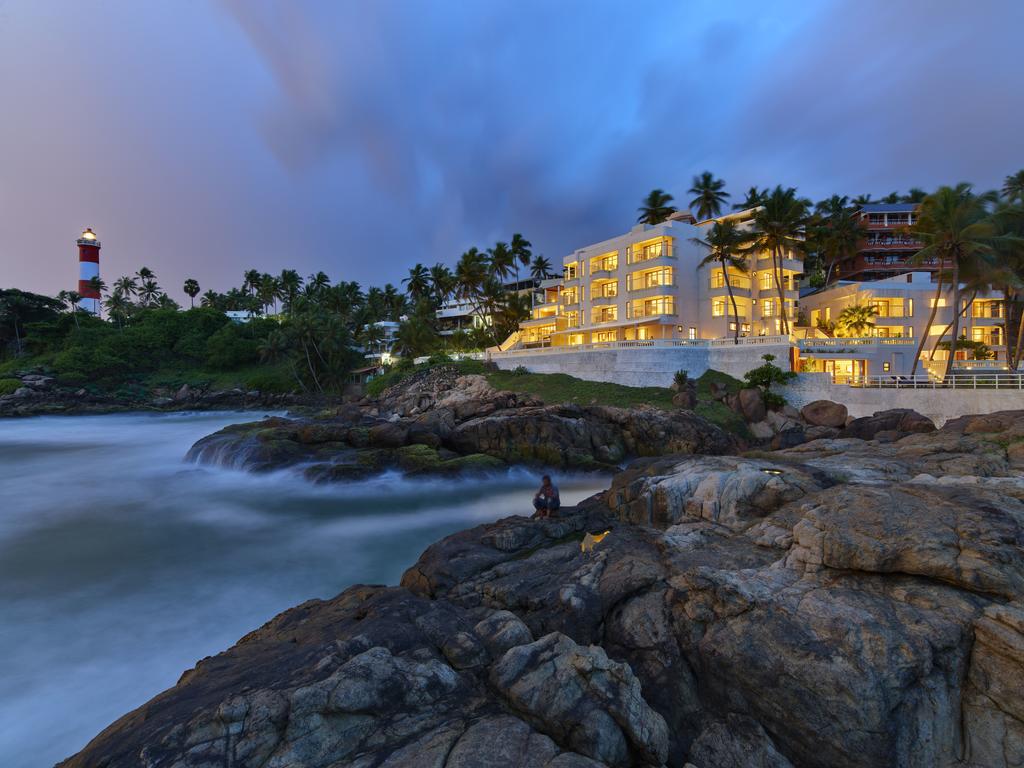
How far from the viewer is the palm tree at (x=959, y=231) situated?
32031 millimetres

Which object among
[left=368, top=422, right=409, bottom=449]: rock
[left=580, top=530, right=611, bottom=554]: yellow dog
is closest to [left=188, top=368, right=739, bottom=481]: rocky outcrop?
[left=368, top=422, right=409, bottom=449]: rock

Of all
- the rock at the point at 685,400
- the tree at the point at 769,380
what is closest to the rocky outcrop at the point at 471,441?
the rock at the point at 685,400

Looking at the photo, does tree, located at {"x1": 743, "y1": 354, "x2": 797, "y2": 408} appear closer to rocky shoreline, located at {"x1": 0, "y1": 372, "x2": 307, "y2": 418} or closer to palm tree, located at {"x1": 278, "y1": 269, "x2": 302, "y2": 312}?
rocky shoreline, located at {"x1": 0, "y1": 372, "x2": 307, "y2": 418}

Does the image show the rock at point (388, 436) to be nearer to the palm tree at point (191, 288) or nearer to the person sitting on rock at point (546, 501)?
the person sitting on rock at point (546, 501)

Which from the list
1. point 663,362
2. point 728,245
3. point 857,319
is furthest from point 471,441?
point 857,319

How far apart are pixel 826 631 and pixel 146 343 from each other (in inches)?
3844

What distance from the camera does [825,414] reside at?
32719 millimetres

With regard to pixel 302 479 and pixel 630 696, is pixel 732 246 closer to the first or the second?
pixel 302 479

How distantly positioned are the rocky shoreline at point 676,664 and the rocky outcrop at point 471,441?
16.8 metres

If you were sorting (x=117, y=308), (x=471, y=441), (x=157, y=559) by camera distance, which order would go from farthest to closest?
(x=117, y=308) → (x=471, y=441) → (x=157, y=559)

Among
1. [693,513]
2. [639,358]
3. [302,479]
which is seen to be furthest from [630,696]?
[639,358]

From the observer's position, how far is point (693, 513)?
12086mm

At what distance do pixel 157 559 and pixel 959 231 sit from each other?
5081 cm

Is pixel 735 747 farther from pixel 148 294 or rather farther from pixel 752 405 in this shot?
pixel 148 294
